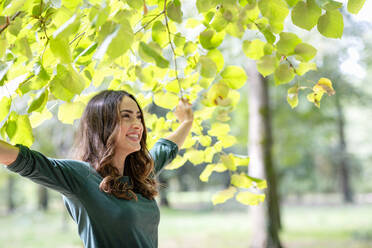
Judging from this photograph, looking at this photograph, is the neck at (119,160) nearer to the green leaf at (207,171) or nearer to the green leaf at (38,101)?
the green leaf at (207,171)

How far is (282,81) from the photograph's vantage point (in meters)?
0.85

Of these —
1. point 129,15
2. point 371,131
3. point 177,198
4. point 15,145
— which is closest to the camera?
point 129,15

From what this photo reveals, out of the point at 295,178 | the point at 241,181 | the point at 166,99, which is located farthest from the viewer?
the point at 295,178

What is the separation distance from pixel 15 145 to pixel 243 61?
4.97 meters

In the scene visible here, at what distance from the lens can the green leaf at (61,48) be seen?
0.59 m

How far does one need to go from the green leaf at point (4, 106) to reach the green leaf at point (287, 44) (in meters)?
0.57

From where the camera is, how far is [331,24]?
0.72 meters

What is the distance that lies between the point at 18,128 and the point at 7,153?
0.06 meters

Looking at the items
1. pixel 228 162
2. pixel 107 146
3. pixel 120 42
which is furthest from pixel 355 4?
pixel 107 146

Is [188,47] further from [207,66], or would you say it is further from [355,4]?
[355,4]

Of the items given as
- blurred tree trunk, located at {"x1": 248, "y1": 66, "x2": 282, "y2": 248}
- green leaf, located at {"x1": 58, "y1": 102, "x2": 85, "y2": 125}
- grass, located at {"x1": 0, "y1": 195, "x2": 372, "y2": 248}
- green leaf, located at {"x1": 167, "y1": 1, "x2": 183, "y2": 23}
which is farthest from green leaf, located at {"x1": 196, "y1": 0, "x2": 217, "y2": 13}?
grass, located at {"x1": 0, "y1": 195, "x2": 372, "y2": 248}

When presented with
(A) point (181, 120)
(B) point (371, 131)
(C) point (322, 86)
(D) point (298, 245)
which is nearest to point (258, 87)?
(D) point (298, 245)

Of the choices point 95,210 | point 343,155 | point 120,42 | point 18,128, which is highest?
point 120,42

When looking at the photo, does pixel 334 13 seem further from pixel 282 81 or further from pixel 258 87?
pixel 258 87
